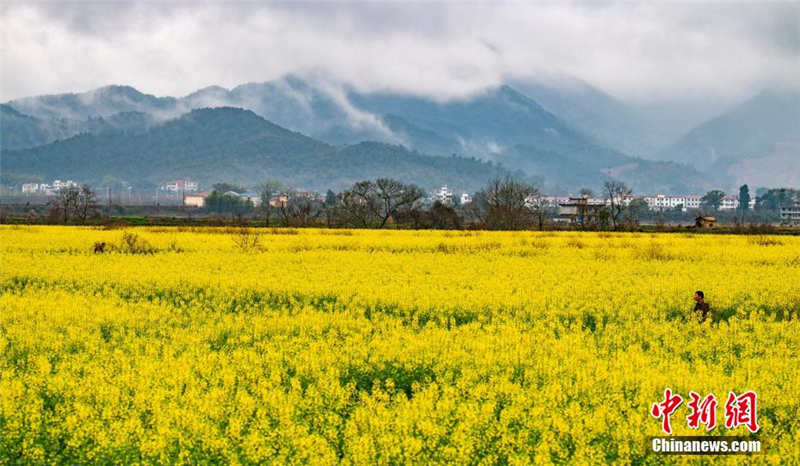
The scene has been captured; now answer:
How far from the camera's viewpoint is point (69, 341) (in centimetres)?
1402

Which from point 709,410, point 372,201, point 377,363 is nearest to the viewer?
point 709,410

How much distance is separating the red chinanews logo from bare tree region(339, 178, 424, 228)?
224 feet

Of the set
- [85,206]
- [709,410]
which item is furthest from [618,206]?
[709,410]

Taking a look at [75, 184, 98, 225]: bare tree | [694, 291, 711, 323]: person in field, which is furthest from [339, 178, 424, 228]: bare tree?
[694, 291, 711, 323]: person in field

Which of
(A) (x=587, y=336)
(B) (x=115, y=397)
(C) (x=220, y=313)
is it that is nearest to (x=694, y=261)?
(A) (x=587, y=336)

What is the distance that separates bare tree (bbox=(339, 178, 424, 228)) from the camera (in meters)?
81.4

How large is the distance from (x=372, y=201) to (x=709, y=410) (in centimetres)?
7782

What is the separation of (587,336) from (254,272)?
14.6 m

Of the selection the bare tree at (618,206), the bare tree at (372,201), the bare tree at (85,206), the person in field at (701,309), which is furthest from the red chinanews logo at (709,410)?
the bare tree at (85,206)

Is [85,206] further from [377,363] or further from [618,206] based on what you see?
[377,363]

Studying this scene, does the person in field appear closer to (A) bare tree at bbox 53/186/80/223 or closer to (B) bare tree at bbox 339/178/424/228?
(B) bare tree at bbox 339/178/424/228

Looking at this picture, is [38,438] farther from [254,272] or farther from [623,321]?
[254,272]

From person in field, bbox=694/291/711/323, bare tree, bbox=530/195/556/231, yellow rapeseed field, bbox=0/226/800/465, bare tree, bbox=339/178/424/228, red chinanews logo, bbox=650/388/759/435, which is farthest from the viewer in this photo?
bare tree, bbox=339/178/424/228

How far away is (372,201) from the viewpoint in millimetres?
86625
